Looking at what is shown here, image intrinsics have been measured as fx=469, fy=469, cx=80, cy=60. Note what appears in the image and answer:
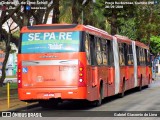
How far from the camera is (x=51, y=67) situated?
1692cm

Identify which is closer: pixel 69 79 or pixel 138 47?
pixel 69 79

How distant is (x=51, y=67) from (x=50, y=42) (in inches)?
37.5

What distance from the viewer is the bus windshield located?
16984mm

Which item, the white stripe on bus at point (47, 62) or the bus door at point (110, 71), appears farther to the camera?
the bus door at point (110, 71)

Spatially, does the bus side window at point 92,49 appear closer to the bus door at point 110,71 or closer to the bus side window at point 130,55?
the bus door at point 110,71

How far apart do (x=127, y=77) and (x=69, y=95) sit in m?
9.84

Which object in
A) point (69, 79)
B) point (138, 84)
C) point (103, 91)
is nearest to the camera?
point (69, 79)

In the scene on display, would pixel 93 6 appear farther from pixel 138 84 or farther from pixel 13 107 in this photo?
pixel 13 107

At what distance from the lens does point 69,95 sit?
1670 centimetres

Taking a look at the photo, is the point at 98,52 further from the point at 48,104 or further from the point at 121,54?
the point at 121,54

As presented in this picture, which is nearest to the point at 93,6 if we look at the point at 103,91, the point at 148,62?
the point at 148,62

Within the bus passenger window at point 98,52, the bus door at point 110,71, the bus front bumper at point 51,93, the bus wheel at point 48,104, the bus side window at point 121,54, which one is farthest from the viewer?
the bus side window at point 121,54

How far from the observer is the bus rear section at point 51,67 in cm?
1670

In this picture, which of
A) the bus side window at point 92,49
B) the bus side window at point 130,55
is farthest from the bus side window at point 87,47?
the bus side window at point 130,55
